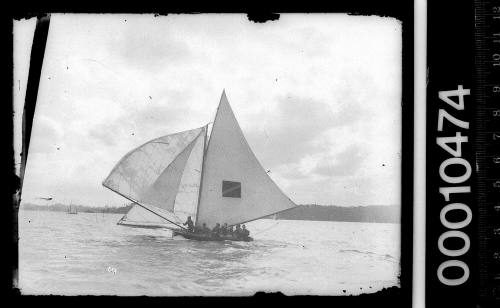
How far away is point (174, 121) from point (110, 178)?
0.42m

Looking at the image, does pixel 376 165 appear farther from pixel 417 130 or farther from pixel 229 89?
pixel 229 89

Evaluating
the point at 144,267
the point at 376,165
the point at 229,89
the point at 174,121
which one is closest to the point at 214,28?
the point at 229,89

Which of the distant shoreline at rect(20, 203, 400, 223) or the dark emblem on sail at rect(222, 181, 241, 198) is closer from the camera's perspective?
the distant shoreline at rect(20, 203, 400, 223)

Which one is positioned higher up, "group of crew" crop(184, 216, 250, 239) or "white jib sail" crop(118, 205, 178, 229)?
"white jib sail" crop(118, 205, 178, 229)

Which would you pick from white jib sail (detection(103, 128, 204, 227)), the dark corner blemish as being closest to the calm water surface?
white jib sail (detection(103, 128, 204, 227))

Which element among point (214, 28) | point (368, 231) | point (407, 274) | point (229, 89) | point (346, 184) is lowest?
point (407, 274)

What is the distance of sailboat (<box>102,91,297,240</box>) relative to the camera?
2438mm

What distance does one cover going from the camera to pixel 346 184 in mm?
2457

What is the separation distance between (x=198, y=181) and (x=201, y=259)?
16.1 inches

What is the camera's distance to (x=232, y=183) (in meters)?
2.53

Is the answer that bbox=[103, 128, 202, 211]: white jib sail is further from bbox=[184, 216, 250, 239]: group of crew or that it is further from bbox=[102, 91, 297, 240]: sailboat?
bbox=[184, 216, 250, 239]: group of crew

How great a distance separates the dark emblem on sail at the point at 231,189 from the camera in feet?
8.27

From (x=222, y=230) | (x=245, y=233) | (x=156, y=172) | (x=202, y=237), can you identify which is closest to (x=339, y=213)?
(x=245, y=233)

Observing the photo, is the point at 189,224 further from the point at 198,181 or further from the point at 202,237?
the point at 198,181
